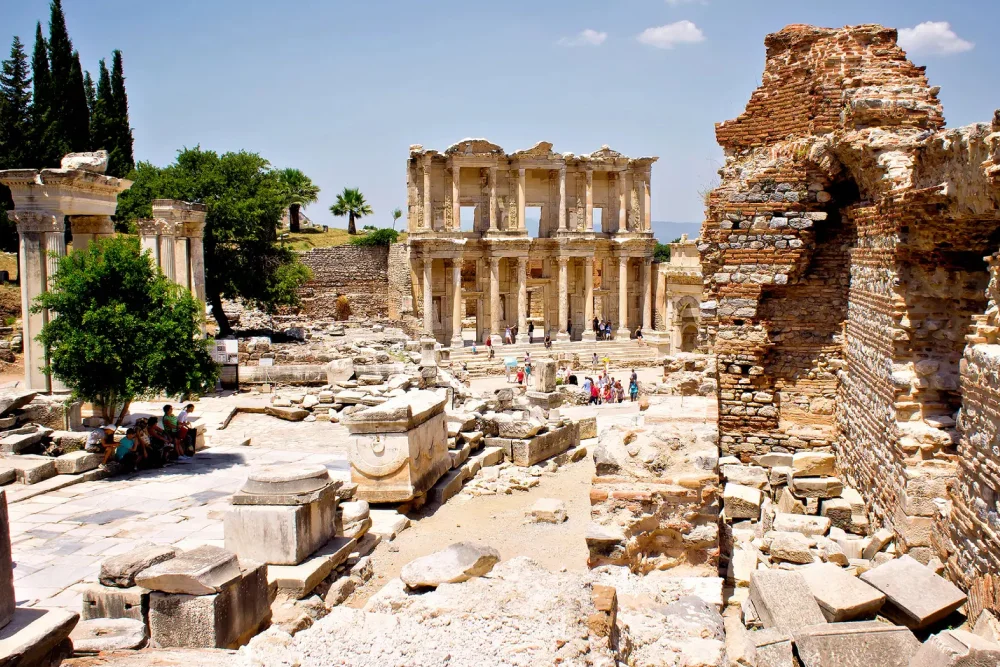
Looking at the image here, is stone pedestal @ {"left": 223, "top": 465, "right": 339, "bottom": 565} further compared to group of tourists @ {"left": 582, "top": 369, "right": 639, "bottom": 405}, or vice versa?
group of tourists @ {"left": 582, "top": 369, "right": 639, "bottom": 405}

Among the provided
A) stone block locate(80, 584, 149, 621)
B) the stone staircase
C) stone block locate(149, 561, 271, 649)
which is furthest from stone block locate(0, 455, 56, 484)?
the stone staircase

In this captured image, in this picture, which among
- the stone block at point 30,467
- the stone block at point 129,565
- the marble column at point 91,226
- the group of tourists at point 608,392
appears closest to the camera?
the stone block at point 129,565

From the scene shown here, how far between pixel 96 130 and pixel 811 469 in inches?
1743

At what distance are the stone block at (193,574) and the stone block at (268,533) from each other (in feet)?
4.38

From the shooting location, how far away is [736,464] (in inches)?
376

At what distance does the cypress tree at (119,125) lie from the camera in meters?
42.4

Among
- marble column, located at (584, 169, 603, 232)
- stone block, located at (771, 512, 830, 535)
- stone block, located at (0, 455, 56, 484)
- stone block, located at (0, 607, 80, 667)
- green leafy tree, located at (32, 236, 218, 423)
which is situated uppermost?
marble column, located at (584, 169, 603, 232)

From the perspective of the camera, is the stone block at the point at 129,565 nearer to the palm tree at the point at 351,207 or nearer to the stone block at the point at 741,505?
the stone block at the point at 741,505

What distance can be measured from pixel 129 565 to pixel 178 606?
0.85 m

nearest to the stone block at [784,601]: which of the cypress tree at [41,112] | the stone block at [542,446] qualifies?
the stone block at [542,446]

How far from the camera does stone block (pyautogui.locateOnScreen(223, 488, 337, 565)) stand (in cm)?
737

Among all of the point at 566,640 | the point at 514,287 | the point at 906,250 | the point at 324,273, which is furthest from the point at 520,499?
the point at 324,273

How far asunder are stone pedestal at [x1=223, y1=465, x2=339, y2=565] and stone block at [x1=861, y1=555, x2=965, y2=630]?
4.86 metres

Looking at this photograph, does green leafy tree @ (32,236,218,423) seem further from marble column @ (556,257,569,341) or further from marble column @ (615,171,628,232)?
marble column @ (615,171,628,232)
